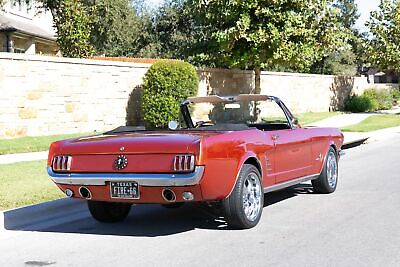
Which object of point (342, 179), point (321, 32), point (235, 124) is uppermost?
point (321, 32)

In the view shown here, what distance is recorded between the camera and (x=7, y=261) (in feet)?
18.8

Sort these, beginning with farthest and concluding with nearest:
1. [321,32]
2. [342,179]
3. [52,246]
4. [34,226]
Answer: [321,32] → [342,179] → [34,226] → [52,246]

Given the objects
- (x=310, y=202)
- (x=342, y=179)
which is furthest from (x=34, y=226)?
(x=342, y=179)

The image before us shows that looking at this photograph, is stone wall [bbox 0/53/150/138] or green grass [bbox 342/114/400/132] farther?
green grass [bbox 342/114/400/132]

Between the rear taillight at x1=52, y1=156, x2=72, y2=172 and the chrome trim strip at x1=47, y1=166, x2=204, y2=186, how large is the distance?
0.18ft

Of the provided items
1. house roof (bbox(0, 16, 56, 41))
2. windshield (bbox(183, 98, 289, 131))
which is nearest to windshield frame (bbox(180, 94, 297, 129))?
windshield (bbox(183, 98, 289, 131))

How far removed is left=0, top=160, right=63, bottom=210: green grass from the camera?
26.8 ft

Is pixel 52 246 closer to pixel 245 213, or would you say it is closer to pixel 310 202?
pixel 245 213

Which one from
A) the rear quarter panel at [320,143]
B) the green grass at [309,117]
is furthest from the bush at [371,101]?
the rear quarter panel at [320,143]

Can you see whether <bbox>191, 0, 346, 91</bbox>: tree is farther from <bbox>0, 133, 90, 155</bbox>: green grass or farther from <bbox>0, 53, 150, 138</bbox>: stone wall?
<bbox>0, 133, 90, 155</bbox>: green grass

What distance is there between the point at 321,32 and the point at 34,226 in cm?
1857

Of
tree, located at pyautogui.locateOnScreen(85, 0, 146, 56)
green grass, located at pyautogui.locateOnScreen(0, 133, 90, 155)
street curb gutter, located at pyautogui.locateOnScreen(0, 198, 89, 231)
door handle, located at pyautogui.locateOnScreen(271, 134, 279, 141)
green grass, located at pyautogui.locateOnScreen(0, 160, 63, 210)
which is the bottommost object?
street curb gutter, located at pyautogui.locateOnScreen(0, 198, 89, 231)

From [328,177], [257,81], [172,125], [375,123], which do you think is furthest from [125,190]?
[375,123]

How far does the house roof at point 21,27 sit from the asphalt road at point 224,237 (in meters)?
23.7
